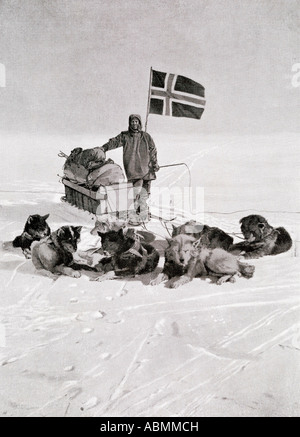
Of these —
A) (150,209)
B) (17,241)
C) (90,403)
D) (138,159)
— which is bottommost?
(90,403)

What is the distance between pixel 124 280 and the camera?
5.27 metres

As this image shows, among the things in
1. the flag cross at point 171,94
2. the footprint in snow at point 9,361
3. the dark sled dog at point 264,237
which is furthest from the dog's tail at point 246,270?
the footprint in snow at point 9,361

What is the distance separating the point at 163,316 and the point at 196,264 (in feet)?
2.04

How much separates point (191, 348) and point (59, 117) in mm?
2669

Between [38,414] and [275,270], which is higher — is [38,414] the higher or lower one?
the lower one

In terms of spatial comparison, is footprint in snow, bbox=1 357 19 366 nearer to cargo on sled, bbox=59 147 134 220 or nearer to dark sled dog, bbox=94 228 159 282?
dark sled dog, bbox=94 228 159 282

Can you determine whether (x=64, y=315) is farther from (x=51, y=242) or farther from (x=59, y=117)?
(x=59, y=117)

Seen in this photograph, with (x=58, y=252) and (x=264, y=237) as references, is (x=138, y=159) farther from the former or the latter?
(x=264, y=237)

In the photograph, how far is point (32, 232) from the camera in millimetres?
5289

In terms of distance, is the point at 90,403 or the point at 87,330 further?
the point at 87,330

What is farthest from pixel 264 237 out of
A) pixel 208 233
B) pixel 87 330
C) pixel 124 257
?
pixel 87 330

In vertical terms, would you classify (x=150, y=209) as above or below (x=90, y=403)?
above

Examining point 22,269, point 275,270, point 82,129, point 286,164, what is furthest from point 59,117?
point 275,270

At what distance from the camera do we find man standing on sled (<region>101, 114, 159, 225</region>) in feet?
17.3
